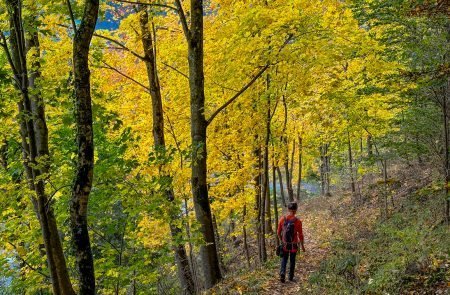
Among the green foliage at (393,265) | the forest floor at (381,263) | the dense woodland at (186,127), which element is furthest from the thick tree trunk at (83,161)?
the green foliage at (393,265)

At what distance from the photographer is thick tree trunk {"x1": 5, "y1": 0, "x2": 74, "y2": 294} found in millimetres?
5719

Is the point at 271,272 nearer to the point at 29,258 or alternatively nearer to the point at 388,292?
the point at 388,292

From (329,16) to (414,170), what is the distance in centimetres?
1494

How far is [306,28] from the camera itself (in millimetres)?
9250

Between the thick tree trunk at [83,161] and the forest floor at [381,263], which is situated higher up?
the thick tree trunk at [83,161]

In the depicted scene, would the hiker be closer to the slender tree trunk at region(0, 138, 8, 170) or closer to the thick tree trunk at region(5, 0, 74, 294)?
the thick tree trunk at region(5, 0, 74, 294)

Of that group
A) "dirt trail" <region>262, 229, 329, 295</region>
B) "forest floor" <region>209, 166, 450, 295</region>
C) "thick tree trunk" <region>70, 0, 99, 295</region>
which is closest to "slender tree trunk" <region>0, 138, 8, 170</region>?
"thick tree trunk" <region>70, 0, 99, 295</region>

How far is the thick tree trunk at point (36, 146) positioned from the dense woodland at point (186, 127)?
0.03m

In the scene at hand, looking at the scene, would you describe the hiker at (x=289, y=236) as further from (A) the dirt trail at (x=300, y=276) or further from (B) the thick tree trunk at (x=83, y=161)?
(B) the thick tree trunk at (x=83, y=161)

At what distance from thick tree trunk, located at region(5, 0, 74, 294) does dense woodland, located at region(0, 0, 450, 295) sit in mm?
33

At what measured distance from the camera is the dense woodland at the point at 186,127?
6184mm

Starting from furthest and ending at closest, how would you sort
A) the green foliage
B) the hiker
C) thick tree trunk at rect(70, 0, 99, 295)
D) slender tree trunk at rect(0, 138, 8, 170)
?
1. slender tree trunk at rect(0, 138, 8, 170)
2. the hiker
3. the green foliage
4. thick tree trunk at rect(70, 0, 99, 295)

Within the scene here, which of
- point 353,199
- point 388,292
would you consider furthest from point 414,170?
point 388,292

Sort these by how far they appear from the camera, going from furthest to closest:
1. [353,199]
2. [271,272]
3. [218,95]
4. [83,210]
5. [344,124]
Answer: [353,199]
[344,124]
[218,95]
[271,272]
[83,210]
